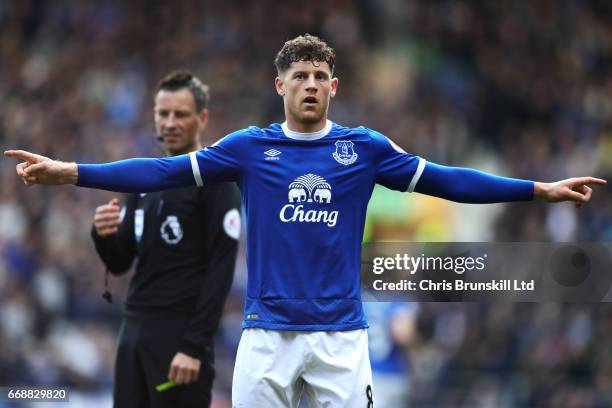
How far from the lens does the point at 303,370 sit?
4.30 metres

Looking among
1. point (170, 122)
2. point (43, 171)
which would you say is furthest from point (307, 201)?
point (170, 122)

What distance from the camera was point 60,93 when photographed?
1452 centimetres

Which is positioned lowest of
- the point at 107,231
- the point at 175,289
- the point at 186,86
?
the point at 175,289

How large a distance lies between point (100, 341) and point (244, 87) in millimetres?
4349

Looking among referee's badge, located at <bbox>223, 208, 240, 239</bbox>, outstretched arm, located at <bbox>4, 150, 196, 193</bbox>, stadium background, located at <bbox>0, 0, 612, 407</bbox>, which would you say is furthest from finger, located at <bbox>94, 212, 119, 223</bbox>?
stadium background, located at <bbox>0, 0, 612, 407</bbox>

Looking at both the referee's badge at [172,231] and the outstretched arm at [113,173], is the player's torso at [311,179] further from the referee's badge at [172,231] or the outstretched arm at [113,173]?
the referee's badge at [172,231]

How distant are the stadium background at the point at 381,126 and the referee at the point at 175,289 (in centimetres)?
397

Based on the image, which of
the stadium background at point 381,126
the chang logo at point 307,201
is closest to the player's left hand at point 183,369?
the chang logo at point 307,201

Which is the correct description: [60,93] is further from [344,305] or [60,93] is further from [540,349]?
[344,305]

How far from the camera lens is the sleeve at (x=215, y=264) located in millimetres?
5359

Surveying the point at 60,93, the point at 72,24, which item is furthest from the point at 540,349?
the point at 72,24

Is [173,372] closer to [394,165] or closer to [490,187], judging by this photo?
[394,165]

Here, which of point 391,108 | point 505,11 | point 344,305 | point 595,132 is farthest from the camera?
point 505,11

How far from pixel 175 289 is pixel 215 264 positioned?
0.85ft
